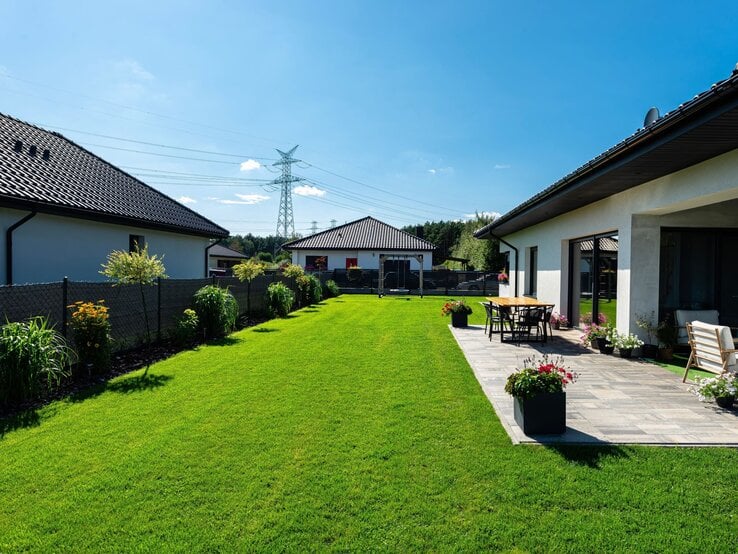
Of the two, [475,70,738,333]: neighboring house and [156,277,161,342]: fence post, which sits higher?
[475,70,738,333]: neighboring house

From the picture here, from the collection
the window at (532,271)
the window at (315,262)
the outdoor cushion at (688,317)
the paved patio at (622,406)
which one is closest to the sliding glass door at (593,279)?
the outdoor cushion at (688,317)

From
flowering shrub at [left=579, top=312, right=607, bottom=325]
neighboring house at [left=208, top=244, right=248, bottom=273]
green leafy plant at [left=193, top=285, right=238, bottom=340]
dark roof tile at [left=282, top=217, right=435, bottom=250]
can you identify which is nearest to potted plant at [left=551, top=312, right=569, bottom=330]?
flowering shrub at [left=579, top=312, right=607, bottom=325]

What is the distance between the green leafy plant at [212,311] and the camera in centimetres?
931

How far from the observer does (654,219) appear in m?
7.34

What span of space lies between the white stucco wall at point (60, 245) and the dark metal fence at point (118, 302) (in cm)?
267

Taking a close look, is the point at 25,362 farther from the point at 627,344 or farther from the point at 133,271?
the point at 627,344

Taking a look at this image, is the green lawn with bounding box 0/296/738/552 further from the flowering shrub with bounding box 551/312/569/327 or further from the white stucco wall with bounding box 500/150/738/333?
the flowering shrub with bounding box 551/312/569/327

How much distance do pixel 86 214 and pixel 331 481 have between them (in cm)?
963

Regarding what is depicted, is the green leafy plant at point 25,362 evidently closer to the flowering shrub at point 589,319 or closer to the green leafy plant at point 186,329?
the green leafy plant at point 186,329

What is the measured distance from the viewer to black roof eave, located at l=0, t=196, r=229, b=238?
7.90m

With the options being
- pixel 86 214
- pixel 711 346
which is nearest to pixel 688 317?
pixel 711 346

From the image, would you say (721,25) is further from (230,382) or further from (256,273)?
(256,273)

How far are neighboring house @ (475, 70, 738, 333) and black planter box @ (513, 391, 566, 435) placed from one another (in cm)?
298

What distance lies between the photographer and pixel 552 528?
248cm
